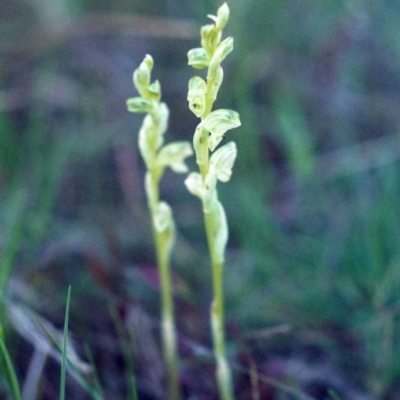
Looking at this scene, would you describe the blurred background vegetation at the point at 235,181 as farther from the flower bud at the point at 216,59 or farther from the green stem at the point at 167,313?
the flower bud at the point at 216,59

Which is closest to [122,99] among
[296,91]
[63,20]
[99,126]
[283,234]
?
[99,126]

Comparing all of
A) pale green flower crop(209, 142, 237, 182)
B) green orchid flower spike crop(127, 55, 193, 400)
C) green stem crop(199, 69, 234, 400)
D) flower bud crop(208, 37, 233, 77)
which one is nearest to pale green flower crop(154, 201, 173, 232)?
green orchid flower spike crop(127, 55, 193, 400)

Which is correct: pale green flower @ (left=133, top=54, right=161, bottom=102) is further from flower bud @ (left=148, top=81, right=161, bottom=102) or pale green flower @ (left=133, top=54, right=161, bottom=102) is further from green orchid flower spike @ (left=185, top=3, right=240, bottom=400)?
green orchid flower spike @ (left=185, top=3, right=240, bottom=400)

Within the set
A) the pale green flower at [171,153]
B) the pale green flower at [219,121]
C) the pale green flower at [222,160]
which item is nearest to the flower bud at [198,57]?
the pale green flower at [219,121]

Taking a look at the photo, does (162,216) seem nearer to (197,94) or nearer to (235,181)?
(197,94)

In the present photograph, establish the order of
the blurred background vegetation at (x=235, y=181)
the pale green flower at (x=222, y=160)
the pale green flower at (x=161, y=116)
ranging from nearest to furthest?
the pale green flower at (x=222, y=160) < the pale green flower at (x=161, y=116) < the blurred background vegetation at (x=235, y=181)
